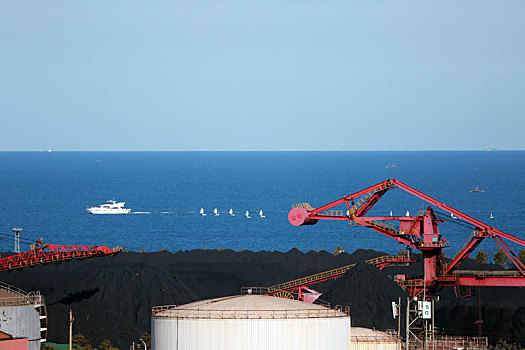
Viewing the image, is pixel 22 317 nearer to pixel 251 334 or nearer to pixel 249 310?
pixel 249 310

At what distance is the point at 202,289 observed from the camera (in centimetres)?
11669

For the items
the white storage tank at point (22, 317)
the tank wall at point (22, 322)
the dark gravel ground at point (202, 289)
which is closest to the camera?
the tank wall at point (22, 322)

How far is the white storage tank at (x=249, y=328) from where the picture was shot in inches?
2281

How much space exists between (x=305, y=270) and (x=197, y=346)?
65.0 metres

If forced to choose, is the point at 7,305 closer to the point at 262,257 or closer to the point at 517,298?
the point at 517,298

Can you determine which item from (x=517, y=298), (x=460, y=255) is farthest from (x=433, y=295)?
(x=517, y=298)

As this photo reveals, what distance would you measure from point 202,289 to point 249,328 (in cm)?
5923

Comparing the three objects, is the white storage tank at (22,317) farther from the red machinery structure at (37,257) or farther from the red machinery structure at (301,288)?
the red machinery structure at (37,257)

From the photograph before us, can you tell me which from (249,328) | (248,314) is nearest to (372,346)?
(248,314)

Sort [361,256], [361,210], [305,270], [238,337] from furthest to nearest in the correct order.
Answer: [361,256] < [305,270] < [361,210] < [238,337]

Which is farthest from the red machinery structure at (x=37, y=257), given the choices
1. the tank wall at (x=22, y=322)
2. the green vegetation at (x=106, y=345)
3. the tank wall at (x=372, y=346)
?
the tank wall at (x=372, y=346)

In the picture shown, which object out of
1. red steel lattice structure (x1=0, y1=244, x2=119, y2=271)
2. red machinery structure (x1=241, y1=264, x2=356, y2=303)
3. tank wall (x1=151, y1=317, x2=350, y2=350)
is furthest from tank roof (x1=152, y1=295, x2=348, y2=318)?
red steel lattice structure (x1=0, y1=244, x2=119, y2=271)

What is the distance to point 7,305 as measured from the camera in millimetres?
71562

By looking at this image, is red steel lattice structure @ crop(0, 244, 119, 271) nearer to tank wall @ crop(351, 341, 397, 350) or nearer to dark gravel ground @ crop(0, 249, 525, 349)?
dark gravel ground @ crop(0, 249, 525, 349)
